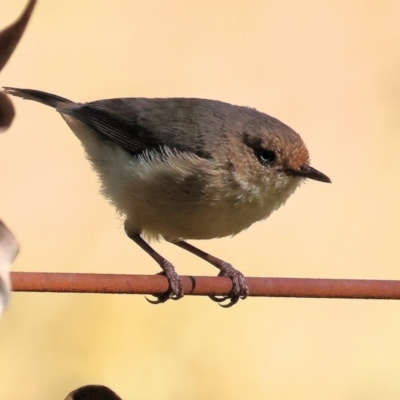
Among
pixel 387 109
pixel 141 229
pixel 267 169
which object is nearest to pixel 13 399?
pixel 141 229

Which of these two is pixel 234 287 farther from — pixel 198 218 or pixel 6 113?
pixel 6 113

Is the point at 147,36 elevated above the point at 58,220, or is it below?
above

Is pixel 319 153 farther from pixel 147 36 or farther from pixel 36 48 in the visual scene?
pixel 36 48

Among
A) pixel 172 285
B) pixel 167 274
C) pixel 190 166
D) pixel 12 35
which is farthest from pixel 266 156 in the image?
pixel 12 35

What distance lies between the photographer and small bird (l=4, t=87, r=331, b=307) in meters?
2.26

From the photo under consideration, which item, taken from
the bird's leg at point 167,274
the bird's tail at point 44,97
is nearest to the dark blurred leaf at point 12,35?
the bird's leg at point 167,274

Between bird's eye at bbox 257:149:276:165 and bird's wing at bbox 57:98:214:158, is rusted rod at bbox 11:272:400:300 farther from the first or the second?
bird's wing at bbox 57:98:214:158

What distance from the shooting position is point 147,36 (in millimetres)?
3719

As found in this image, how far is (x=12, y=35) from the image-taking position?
93 centimetres

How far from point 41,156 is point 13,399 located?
1.08 m

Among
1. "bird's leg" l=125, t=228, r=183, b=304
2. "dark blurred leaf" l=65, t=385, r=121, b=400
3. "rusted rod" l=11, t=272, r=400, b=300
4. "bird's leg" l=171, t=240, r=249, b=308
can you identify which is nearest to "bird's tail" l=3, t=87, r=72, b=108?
"bird's leg" l=125, t=228, r=183, b=304

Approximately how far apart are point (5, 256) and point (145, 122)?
171 cm

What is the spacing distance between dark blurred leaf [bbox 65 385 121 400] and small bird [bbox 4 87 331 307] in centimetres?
74

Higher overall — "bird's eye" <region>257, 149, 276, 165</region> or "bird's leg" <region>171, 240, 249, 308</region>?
"bird's eye" <region>257, 149, 276, 165</region>
